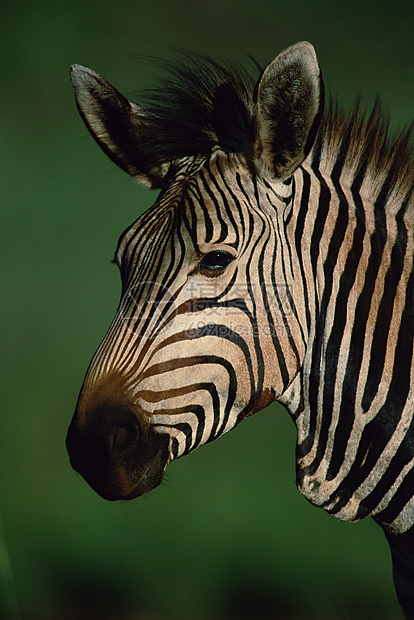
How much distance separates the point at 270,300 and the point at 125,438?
49 cm

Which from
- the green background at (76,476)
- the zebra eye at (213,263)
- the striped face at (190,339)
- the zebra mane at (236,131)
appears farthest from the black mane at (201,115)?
the green background at (76,476)

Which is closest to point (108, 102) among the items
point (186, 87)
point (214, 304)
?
point (186, 87)

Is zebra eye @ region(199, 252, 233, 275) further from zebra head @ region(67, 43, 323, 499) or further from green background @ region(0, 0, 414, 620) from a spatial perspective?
green background @ region(0, 0, 414, 620)

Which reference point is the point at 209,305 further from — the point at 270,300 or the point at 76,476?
the point at 76,476

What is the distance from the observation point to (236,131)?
1.38m

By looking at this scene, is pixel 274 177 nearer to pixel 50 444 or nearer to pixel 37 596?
pixel 50 444

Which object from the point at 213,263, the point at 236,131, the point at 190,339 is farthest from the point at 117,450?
the point at 236,131

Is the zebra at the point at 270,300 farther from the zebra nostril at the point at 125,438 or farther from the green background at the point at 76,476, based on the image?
the green background at the point at 76,476

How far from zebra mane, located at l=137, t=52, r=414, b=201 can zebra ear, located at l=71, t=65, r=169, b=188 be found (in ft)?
0.19

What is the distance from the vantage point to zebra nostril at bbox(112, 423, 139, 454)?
3.86 feet

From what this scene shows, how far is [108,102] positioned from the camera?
5.04 feet

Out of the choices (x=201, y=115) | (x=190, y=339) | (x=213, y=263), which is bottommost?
(x=190, y=339)

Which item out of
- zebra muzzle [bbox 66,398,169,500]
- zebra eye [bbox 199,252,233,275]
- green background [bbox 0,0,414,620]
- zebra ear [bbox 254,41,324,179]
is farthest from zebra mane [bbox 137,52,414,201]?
green background [bbox 0,0,414,620]

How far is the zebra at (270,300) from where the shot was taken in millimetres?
1203
